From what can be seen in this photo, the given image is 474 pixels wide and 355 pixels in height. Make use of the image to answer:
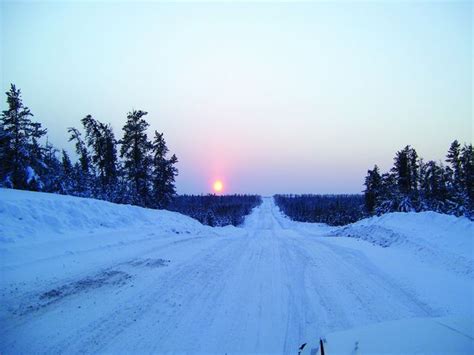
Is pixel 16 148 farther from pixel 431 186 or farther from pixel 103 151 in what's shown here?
pixel 431 186

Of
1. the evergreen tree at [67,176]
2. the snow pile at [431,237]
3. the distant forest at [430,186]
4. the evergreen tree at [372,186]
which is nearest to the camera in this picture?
the snow pile at [431,237]

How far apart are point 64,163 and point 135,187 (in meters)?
14.2

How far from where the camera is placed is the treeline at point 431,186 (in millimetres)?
41156

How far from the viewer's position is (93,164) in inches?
1615

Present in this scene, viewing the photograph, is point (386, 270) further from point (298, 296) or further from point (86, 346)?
point (86, 346)

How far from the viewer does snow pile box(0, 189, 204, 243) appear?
1016 centimetres

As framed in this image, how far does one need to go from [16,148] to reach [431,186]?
183 feet

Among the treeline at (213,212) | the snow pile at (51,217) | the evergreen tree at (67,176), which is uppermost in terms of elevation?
the evergreen tree at (67,176)

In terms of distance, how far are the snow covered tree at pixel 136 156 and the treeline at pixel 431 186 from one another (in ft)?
104

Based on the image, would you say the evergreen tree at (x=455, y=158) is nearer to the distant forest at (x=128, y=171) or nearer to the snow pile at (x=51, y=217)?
the distant forest at (x=128, y=171)

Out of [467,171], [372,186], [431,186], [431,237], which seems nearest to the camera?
[431,237]

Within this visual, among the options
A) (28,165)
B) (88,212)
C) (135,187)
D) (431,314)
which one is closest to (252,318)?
(431,314)

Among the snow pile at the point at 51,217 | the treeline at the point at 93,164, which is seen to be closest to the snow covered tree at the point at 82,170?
the treeline at the point at 93,164

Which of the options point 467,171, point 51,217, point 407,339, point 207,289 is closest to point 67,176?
point 51,217
